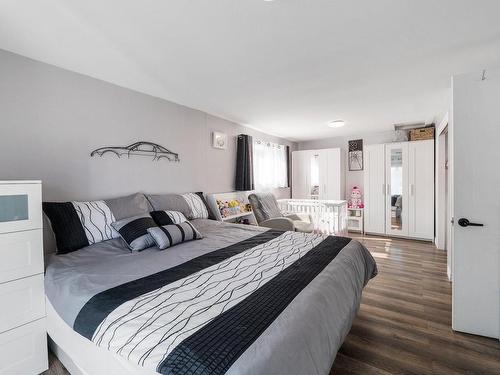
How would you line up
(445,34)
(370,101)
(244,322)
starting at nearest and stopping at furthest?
(244,322)
(445,34)
(370,101)

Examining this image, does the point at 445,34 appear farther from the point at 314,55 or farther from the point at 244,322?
the point at 244,322

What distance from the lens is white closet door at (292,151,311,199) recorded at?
19.5 ft

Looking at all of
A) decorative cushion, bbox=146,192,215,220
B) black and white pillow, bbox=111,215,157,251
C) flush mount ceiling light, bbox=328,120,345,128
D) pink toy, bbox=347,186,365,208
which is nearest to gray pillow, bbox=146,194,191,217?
decorative cushion, bbox=146,192,215,220

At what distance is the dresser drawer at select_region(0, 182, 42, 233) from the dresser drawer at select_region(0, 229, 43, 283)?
0.05m

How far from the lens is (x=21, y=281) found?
1540mm

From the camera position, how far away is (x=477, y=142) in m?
1.91

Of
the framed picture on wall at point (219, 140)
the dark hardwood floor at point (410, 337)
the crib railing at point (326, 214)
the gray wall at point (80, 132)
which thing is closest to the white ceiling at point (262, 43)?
the gray wall at point (80, 132)

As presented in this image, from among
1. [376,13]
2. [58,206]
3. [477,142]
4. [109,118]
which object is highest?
[376,13]

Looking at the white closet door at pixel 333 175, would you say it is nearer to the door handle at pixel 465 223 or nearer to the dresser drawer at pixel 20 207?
the door handle at pixel 465 223

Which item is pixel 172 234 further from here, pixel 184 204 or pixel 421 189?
pixel 421 189

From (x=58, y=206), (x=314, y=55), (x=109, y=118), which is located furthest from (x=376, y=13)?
(x=58, y=206)

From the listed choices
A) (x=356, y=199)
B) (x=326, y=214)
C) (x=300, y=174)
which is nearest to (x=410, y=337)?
(x=326, y=214)

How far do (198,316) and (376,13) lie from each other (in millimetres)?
1993

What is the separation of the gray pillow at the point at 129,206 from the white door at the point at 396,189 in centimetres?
454
